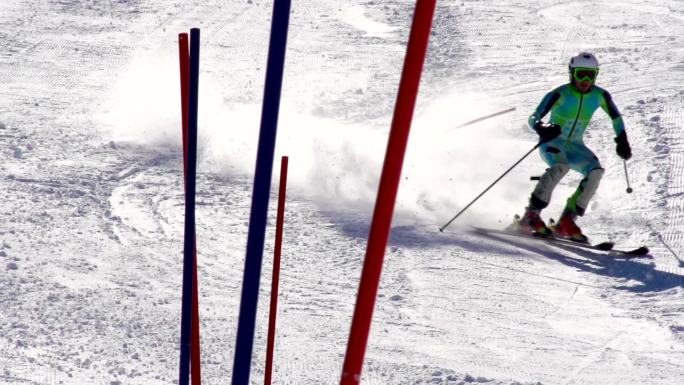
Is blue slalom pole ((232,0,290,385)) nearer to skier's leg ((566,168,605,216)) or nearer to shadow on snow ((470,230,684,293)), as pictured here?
shadow on snow ((470,230,684,293))

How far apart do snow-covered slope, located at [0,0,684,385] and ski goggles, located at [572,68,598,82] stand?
1.32m

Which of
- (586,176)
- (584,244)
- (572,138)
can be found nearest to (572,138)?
(572,138)

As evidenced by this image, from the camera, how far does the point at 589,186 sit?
8.80m

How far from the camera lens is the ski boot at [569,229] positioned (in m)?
8.82

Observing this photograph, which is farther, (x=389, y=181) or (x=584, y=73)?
(x=584, y=73)

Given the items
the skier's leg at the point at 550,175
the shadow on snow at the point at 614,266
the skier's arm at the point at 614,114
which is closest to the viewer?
the shadow on snow at the point at 614,266

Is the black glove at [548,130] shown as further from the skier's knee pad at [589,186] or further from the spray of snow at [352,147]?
the spray of snow at [352,147]

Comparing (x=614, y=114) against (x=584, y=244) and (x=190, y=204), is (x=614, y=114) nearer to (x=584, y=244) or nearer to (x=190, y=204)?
(x=584, y=244)

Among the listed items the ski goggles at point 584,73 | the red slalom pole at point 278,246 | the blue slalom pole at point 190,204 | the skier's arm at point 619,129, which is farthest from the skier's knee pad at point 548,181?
the blue slalom pole at point 190,204

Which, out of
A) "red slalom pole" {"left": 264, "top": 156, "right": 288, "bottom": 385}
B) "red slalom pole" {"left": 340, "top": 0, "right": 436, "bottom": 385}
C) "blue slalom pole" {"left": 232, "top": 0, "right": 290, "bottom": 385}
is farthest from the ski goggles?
"red slalom pole" {"left": 340, "top": 0, "right": 436, "bottom": 385}

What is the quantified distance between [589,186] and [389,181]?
7235 millimetres

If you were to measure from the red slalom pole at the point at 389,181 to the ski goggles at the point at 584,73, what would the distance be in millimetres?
7127

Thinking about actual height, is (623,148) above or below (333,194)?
above

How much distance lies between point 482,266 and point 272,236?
169 cm
